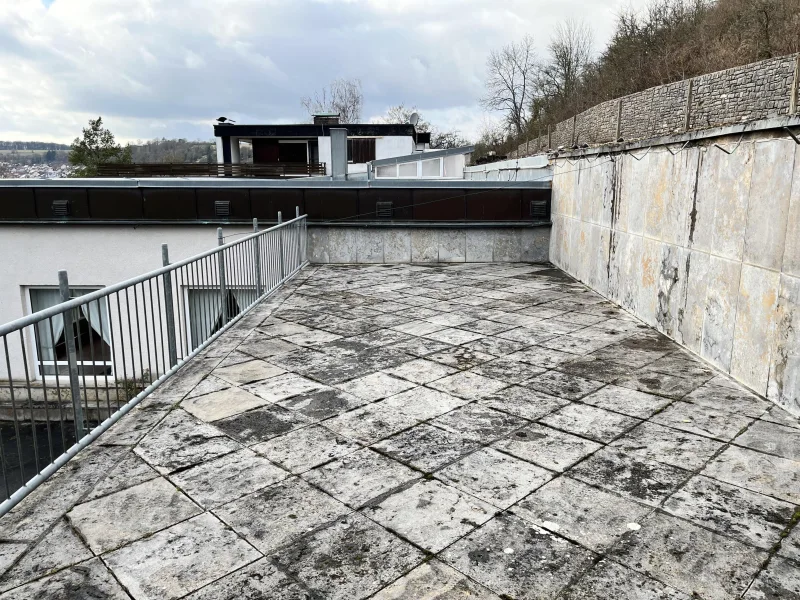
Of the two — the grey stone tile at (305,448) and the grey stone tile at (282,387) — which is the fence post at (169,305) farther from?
the grey stone tile at (305,448)

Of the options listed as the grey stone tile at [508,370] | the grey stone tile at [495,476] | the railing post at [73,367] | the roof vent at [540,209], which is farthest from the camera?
the roof vent at [540,209]

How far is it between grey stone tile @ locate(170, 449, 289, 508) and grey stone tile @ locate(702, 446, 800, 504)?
8.71 feet

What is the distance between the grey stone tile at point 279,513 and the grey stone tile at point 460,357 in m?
2.52

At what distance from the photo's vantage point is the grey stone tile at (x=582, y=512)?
2.89 metres

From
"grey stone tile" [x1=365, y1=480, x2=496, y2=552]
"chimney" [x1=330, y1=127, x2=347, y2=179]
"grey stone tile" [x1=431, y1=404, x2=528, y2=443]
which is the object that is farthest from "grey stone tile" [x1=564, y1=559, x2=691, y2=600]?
"chimney" [x1=330, y1=127, x2=347, y2=179]

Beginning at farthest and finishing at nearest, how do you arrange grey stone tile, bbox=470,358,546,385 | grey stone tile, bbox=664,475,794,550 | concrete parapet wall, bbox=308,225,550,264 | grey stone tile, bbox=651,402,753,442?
concrete parapet wall, bbox=308,225,550,264, grey stone tile, bbox=470,358,546,385, grey stone tile, bbox=651,402,753,442, grey stone tile, bbox=664,475,794,550

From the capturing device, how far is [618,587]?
2514 mm

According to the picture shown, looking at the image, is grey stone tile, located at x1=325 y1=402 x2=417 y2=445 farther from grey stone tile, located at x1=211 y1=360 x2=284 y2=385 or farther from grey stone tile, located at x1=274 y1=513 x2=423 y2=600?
grey stone tile, located at x1=211 y1=360 x2=284 y2=385

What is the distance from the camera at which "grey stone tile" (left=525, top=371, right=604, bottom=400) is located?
4816 millimetres

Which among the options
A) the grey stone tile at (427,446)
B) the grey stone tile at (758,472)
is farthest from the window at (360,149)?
the grey stone tile at (758,472)

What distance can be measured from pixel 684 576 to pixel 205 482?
2.58 metres

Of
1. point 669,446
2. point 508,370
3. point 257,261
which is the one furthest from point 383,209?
point 669,446

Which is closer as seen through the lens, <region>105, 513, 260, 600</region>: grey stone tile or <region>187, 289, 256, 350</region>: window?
<region>105, 513, 260, 600</region>: grey stone tile

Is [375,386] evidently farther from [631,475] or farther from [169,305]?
[631,475]
